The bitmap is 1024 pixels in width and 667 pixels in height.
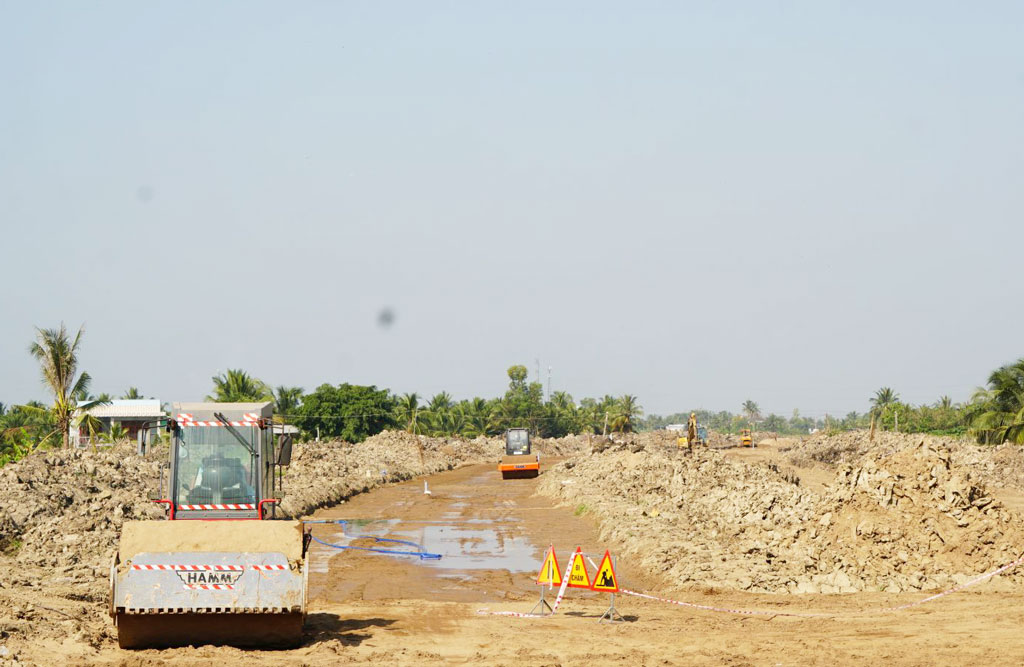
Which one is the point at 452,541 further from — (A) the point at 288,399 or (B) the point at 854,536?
(A) the point at 288,399

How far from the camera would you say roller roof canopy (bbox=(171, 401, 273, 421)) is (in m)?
13.9

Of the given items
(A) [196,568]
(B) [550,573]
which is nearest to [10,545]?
(A) [196,568]

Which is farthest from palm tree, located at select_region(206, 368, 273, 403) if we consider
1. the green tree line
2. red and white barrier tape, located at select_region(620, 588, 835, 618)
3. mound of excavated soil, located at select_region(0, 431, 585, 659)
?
red and white barrier tape, located at select_region(620, 588, 835, 618)

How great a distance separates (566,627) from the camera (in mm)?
15055

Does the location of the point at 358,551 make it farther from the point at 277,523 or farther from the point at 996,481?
the point at 996,481

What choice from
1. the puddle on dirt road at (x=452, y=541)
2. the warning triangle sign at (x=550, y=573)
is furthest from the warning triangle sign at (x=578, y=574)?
the puddle on dirt road at (x=452, y=541)

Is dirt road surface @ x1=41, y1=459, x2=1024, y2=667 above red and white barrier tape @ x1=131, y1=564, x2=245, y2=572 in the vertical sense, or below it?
below

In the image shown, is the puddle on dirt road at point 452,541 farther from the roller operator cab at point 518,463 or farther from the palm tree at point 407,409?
the palm tree at point 407,409

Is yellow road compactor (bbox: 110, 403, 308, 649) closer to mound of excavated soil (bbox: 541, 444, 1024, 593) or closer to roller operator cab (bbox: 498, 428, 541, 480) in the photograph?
mound of excavated soil (bbox: 541, 444, 1024, 593)

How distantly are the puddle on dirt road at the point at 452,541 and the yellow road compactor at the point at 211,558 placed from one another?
843cm

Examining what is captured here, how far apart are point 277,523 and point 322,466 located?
40358 mm

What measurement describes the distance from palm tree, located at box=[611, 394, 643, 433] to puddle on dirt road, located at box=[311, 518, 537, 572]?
10547 cm

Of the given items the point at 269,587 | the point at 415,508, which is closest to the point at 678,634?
the point at 269,587

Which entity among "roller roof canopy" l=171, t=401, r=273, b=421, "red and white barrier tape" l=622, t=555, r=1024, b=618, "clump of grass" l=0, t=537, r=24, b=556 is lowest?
"red and white barrier tape" l=622, t=555, r=1024, b=618
